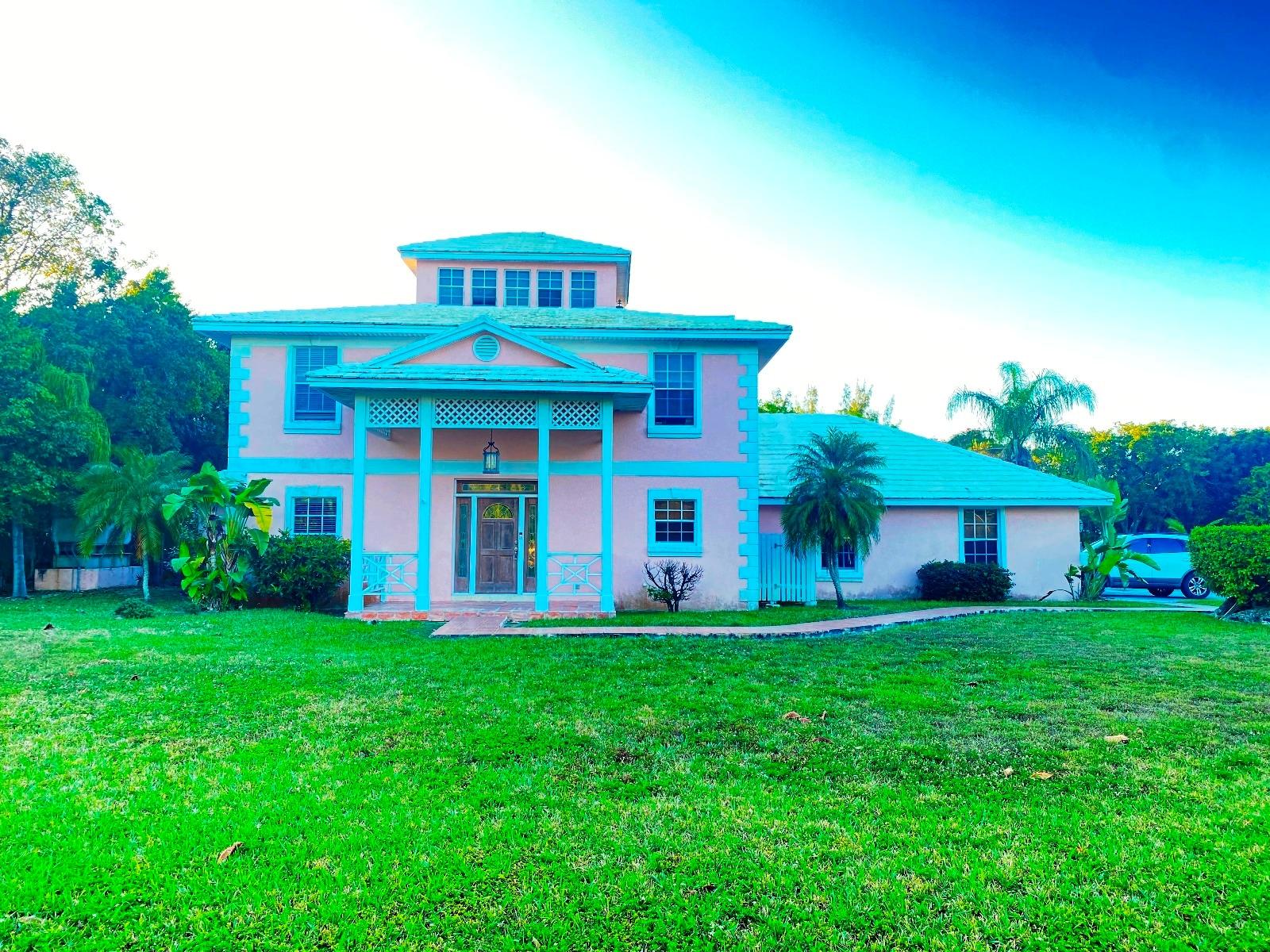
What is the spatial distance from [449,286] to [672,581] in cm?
983

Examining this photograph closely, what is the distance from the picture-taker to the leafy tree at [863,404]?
44438 millimetres

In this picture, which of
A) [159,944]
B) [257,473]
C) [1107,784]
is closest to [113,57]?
[257,473]

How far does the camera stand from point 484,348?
45.8 feet

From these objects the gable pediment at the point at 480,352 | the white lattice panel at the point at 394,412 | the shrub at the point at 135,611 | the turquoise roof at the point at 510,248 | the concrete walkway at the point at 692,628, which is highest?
the turquoise roof at the point at 510,248

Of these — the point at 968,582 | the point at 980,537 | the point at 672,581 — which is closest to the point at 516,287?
the point at 672,581

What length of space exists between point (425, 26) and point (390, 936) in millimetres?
12472

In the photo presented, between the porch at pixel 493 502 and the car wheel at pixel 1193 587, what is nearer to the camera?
the porch at pixel 493 502

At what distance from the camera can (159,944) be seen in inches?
110

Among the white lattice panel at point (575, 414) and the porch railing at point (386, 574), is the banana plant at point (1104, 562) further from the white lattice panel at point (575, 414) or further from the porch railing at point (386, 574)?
the porch railing at point (386, 574)

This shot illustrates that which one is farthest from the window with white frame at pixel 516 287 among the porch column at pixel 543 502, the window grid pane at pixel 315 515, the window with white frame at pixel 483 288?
the window grid pane at pixel 315 515

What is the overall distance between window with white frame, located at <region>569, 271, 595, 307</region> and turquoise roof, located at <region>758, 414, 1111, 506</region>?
6.00 meters

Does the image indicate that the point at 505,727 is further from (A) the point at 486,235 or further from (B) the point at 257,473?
(A) the point at 486,235

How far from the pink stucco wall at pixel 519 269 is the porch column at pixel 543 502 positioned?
239 inches

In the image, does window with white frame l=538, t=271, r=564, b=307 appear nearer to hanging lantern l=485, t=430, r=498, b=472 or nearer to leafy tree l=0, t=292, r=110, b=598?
hanging lantern l=485, t=430, r=498, b=472
